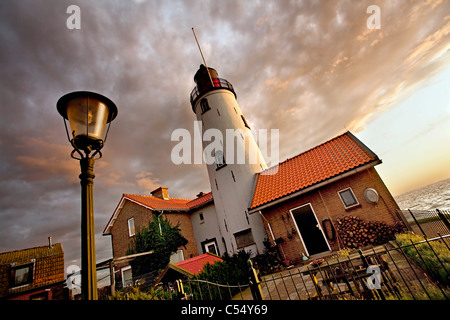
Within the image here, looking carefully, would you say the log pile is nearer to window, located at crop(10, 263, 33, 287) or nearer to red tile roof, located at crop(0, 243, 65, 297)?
red tile roof, located at crop(0, 243, 65, 297)

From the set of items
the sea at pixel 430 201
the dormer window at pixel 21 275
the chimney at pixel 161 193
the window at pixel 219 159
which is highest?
the chimney at pixel 161 193

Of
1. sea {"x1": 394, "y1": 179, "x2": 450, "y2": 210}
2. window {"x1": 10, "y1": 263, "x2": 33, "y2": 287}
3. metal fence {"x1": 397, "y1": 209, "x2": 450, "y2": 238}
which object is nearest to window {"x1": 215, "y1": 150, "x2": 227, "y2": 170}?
metal fence {"x1": 397, "y1": 209, "x2": 450, "y2": 238}

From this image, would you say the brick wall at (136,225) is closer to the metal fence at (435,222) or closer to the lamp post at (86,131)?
the metal fence at (435,222)

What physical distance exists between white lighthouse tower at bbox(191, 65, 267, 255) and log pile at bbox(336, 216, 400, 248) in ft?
16.1

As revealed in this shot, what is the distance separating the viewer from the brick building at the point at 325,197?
9.51 metres

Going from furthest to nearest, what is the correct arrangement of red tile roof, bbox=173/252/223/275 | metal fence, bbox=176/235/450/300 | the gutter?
the gutter, red tile roof, bbox=173/252/223/275, metal fence, bbox=176/235/450/300

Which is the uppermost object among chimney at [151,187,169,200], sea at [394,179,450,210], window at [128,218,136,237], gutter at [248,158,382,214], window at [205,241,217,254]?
chimney at [151,187,169,200]


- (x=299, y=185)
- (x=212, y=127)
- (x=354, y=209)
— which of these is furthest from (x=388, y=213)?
(x=212, y=127)

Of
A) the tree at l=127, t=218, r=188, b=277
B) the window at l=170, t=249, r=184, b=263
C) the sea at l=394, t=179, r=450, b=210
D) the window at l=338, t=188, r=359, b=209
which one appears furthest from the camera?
the sea at l=394, t=179, r=450, b=210

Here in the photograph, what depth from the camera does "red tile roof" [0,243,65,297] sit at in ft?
60.4

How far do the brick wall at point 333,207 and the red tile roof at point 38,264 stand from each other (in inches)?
958

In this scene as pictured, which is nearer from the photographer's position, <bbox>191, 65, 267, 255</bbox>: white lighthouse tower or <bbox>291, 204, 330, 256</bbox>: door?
<bbox>291, 204, 330, 256</bbox>: door

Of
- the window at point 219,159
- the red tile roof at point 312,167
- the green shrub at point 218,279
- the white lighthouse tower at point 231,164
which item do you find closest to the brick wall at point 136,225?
the white lighthouse tower at point 231,164
